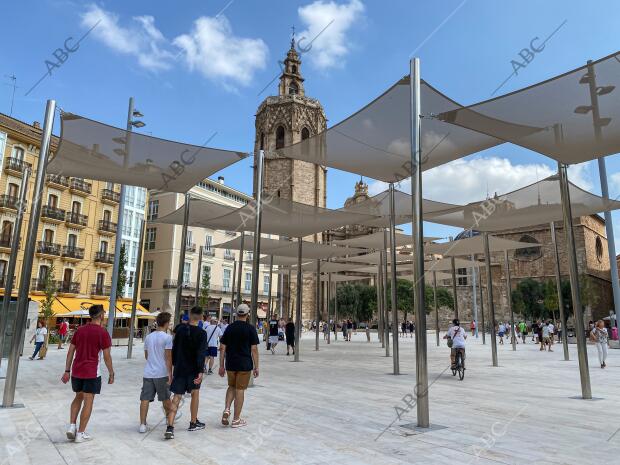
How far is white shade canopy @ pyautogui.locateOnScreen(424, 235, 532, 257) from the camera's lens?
1905 centimetres

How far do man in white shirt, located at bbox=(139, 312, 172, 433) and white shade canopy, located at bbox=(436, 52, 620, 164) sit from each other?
4.84 meters

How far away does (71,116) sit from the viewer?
8.01m

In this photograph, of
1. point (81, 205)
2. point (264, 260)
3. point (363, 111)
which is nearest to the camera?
point (363, 111)

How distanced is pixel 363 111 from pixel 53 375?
9.27m

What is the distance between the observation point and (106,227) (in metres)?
36.5

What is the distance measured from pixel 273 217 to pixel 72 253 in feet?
82.1

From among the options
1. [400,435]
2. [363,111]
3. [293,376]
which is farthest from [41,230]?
[400,435]

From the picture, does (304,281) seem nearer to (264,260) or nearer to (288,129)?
(288,129)

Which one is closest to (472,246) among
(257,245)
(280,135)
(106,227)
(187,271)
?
(257,245)

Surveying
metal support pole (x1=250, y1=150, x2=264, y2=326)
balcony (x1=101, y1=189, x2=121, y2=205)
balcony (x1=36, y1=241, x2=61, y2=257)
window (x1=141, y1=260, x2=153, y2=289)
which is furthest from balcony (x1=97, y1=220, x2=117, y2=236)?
metal support pole (x1=250, y1=150, x2=264, y2=326)

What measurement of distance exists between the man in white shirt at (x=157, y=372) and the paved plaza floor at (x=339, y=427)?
352mm

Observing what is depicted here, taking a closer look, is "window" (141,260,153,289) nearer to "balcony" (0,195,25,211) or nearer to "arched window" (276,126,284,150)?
"balcony" (0,195,25,211)

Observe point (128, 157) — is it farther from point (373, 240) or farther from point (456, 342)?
point (373, 240)

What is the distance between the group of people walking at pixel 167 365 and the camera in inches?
199
